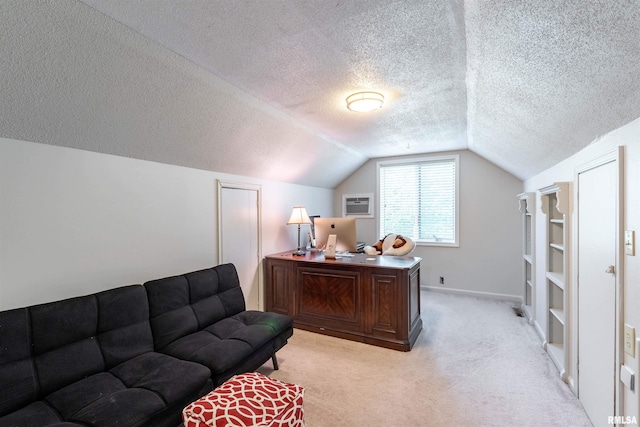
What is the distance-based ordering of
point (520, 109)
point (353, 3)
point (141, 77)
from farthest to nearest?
point (520, 109) → point (141, 77) → point (353, 3)

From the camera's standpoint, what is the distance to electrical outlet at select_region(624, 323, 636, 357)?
57.9 inches

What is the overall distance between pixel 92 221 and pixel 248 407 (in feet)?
5.99

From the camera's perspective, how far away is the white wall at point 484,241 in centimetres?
457

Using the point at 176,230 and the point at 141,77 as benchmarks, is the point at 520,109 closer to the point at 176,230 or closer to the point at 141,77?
the point at 141,77

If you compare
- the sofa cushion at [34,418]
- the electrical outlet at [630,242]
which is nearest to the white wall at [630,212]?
the electrical outlet at [630,242]

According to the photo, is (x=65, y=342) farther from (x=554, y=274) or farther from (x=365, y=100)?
(x=554, y=274)

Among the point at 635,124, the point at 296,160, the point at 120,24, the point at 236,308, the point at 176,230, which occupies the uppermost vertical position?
the point at 120,24

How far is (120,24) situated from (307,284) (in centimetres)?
296

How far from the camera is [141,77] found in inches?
74.3

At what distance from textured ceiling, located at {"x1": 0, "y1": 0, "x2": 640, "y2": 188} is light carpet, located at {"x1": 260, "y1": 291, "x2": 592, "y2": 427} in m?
1.99

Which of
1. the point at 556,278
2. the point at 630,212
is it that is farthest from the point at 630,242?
the point at 556,278

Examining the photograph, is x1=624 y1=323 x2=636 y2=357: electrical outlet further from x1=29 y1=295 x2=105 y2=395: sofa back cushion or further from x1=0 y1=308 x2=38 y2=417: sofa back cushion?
x1=0 y1=308 x2=38 y2=417: sofa back cushion

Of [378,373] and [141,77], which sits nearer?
[141,77]

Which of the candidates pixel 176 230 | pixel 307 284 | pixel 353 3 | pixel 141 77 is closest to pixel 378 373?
pixel 307 284
